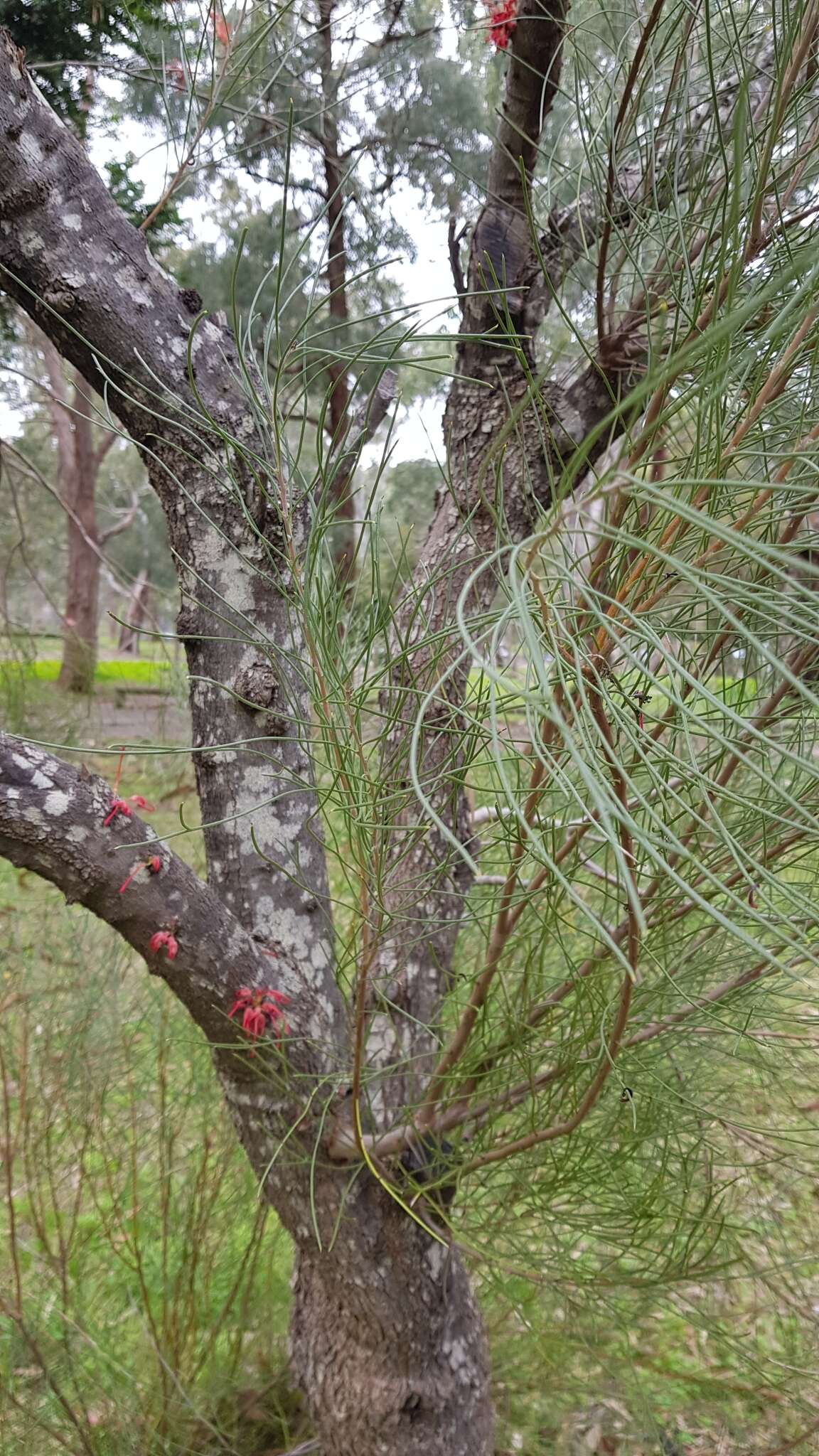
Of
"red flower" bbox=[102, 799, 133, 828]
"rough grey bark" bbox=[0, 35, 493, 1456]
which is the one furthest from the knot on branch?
"red flower" bbox=[102, 799, 133, 828]

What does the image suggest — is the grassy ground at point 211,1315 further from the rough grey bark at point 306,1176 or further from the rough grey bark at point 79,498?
the rough grey bark at point 79,498

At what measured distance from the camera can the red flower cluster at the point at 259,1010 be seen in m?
0.60

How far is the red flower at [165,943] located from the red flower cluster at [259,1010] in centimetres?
6

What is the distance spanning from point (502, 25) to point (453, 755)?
59 cm

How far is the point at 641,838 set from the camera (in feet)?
0.67

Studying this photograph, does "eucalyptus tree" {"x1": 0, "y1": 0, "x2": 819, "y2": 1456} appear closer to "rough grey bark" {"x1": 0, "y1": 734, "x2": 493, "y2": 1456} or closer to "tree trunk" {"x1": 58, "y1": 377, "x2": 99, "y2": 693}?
"rough grey bark" {"x1": 0, "y1": 734, "x2": 493, "y2": 1456}

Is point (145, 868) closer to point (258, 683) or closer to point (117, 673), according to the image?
point (258, 683)

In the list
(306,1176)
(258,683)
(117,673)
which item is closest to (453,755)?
(258,683)

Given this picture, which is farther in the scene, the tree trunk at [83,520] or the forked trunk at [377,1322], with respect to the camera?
the tree trunk at [83,520]

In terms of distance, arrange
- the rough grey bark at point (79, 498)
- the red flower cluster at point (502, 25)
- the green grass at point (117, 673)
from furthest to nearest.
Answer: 1. the rough grey bark at point (79, 498)
2. the green grass at point (117, 673)
3. the red flower cluster at point (502, 25)

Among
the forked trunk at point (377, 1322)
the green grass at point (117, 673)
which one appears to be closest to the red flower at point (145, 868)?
the forked trunk at point (377, 1322)

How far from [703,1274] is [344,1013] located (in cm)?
34

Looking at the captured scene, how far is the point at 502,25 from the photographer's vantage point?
0.66 meters

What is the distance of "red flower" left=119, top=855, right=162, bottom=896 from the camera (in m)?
0.58
